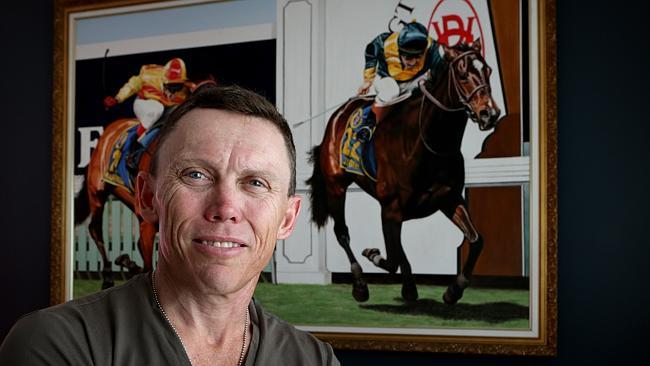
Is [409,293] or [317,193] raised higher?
[317,193]

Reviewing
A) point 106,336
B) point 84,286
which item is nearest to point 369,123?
point 84,286

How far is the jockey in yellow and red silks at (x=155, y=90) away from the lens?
10.9ft

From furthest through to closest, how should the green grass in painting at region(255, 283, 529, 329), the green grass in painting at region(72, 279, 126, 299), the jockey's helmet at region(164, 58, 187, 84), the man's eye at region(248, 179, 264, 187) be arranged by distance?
the green grass in painting at region(72, 279, 126, 299) → the jockey's helmet at region(164, 58, 187, 84) → the green grass in painting at region(255, 283, 529, 329) → the man's eye at region(248, 179, 264, 187)

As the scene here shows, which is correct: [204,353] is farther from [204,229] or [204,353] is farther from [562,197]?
[562,197]

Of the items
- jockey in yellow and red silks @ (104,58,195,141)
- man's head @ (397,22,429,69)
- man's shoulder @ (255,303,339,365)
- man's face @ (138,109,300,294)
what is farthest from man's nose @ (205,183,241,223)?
jockey in yellow and red silks @ (104,58,195,141)

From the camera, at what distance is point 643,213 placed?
8.71 feet

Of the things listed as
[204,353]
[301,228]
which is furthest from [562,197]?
[204,353]

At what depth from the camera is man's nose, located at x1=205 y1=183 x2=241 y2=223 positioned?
1.28m

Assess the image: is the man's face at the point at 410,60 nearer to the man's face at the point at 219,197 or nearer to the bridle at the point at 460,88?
the bridle at the point at 460,88

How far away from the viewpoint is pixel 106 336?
1271 millimetres

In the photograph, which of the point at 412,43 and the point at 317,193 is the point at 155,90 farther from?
the point at 412,43

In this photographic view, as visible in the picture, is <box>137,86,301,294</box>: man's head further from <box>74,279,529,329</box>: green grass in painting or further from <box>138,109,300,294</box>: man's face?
<box>74,279,529,329</box>: green grass in painting

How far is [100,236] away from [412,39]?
168 centimetres

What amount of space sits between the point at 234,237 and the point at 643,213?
1882 mm
